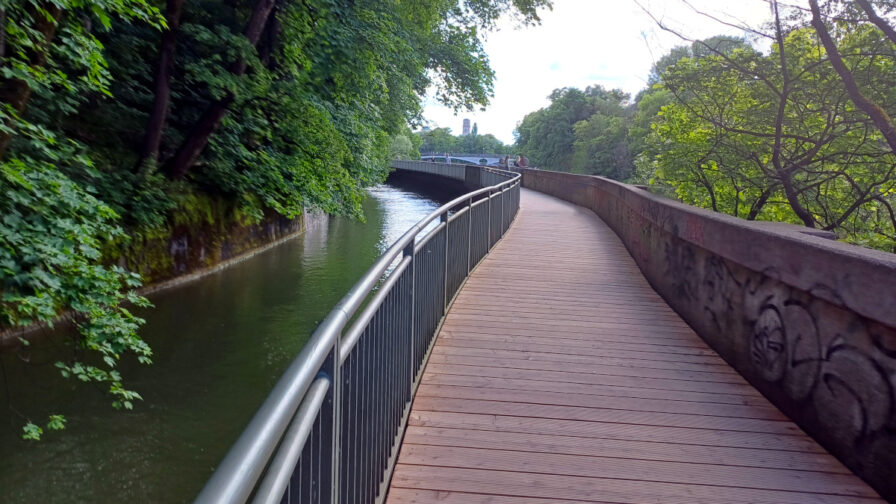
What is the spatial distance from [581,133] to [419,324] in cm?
7524

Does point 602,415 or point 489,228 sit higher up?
point 489,228

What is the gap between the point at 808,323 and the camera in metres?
3.66

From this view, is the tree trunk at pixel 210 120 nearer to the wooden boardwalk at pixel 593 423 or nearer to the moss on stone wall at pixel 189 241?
the moss on stone wall at pixel 189 241

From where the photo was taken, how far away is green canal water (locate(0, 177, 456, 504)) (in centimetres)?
573

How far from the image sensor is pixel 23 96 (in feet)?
20.2

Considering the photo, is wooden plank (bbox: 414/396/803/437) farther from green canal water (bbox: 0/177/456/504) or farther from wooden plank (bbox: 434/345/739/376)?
green canal water (bbox: 0/177/456/504)

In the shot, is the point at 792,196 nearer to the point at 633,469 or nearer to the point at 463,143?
the point at 633,469

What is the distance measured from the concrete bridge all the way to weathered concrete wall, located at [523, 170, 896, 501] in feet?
0.04

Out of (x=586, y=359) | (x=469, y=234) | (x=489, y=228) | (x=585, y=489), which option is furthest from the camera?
(x=489, y=228)

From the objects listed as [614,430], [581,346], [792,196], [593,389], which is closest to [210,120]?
[581,346]

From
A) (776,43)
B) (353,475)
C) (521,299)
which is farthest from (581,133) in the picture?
(353,475)

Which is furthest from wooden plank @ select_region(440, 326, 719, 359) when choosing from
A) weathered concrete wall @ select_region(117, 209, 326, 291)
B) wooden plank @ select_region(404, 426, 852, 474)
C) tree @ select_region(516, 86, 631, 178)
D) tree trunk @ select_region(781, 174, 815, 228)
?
tree @ select_region(516, 86, 631, 178)

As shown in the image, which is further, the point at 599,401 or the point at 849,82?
the point at 849,82

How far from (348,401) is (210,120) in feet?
33.0
